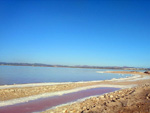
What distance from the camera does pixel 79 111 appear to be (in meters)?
8.34

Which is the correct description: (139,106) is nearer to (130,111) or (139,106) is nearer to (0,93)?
(130,111)

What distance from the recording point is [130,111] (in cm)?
667

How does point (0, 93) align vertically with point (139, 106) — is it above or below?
below

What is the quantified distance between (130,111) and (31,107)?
6.40 metres

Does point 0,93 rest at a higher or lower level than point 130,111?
lower

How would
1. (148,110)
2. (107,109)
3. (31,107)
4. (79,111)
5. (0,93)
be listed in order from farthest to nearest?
(0,93)
(31,107)
(79,111)
(107,109)
(148,110)

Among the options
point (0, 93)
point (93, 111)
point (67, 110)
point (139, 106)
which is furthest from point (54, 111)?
point (0, 93)

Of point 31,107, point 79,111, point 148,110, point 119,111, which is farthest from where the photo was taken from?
point 31,107

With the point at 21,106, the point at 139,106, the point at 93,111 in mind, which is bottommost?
the point at 21,106

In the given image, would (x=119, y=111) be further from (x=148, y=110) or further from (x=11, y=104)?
(x=11, y=104)

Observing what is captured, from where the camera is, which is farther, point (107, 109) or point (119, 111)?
point (107, 109)

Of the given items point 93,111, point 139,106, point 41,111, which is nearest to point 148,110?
point 139,106

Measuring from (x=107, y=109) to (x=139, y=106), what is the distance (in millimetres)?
1588

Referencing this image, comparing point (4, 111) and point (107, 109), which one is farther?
point (4, 111)
